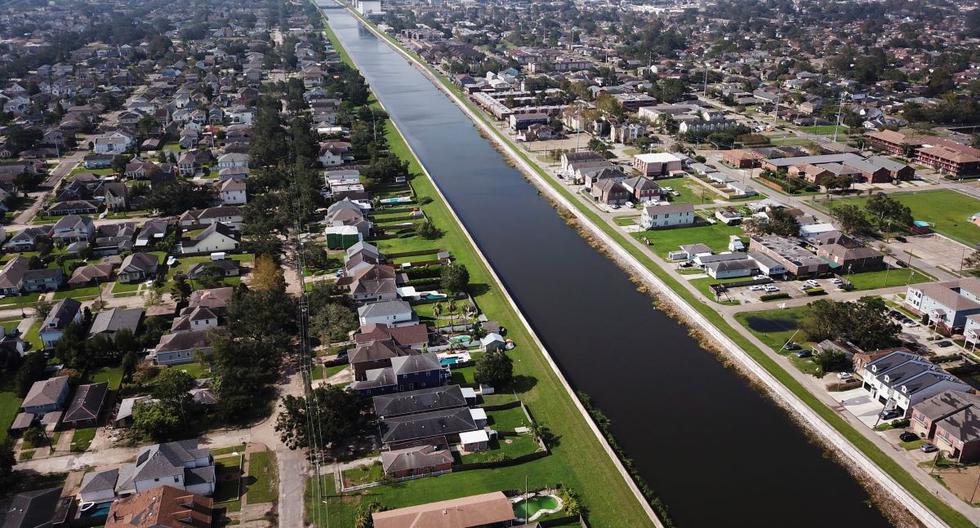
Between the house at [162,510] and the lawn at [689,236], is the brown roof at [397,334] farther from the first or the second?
the lawn at [689,236]

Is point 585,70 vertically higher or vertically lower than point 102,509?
higher

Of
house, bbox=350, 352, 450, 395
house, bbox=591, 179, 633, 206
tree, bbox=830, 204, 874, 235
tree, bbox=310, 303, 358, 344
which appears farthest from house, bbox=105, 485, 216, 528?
tree, bbox=830, 204, 874, 235

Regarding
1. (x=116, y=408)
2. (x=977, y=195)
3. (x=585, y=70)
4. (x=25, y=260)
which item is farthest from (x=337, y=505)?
(x=585, y=70)

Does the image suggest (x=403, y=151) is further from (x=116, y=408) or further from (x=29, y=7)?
(x=29, y=7)

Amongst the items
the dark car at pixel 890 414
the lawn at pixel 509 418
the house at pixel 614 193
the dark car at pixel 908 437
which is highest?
the house at pixel 614 193

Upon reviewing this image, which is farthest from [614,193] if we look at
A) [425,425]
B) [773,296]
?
[425,425]

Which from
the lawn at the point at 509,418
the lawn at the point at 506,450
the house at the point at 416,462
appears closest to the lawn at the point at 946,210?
the lawn at the point at 509,418

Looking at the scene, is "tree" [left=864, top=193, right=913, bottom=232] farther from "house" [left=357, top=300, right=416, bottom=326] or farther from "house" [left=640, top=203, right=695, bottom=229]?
"house" [left=357, top=300, right=416, bottom=326]
